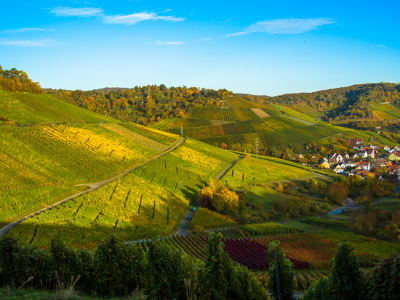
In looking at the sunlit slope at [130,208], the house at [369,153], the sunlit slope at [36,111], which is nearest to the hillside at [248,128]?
the house at [369,153]

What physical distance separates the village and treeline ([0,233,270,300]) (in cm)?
8094

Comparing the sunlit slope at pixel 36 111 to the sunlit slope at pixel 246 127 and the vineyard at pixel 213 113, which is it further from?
the vineyard at pixel 213 113

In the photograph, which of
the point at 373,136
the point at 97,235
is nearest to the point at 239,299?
the point at 97,235

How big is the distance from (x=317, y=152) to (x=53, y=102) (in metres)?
96.7

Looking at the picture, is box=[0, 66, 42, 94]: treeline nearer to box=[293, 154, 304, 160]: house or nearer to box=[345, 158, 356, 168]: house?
box=[293, 154, 304, 160]: house

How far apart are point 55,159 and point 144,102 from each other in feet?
427

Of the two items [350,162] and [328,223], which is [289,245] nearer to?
[328,223]

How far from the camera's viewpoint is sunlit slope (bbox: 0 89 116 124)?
61.3m

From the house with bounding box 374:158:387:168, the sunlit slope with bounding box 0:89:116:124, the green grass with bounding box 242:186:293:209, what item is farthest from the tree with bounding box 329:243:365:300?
the house with bounding box 374:158:387:168

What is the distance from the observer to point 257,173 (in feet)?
255

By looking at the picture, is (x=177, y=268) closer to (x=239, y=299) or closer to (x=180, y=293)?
(x=180, y=293)

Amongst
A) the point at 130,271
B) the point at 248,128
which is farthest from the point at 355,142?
the point at 130,271

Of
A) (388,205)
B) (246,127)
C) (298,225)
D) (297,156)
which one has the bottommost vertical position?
(298,225)

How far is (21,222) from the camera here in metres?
31.3
